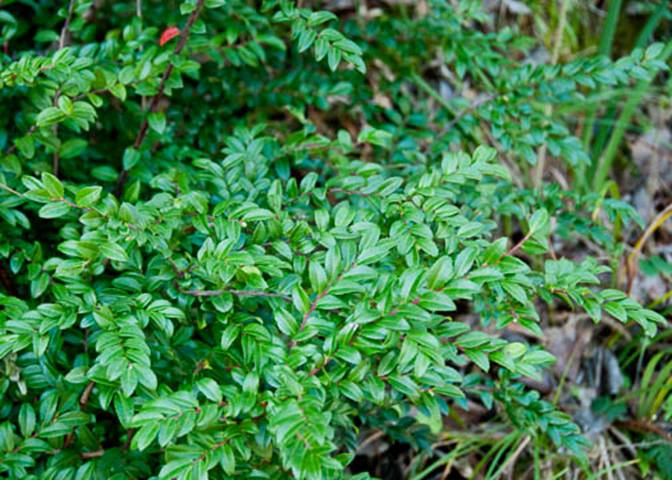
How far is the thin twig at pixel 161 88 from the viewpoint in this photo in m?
1.63

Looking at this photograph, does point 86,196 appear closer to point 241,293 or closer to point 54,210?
point 54,210

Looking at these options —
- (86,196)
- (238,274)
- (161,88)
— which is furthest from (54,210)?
(161,88)

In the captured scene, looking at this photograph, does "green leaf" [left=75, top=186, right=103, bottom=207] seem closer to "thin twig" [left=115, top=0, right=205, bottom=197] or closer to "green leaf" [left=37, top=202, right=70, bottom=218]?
"green leaf" [left=37, top=202, right=70, bottom=218]

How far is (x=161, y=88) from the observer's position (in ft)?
5.52

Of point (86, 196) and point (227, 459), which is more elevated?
point (86, 196)

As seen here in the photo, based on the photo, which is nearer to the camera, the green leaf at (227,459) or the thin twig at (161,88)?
the green leaf at (227,459)

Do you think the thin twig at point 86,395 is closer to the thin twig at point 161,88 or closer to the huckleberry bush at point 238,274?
the huckleberry bush at point 238,274

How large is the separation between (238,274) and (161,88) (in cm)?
62

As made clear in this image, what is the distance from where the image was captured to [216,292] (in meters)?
1.32

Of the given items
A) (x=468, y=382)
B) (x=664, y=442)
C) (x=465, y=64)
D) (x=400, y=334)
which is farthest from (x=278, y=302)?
(x=664, y=442)

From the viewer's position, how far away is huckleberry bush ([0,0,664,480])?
1.21 metres

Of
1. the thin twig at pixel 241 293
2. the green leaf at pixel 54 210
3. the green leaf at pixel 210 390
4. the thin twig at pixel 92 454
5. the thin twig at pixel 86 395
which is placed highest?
the green leaf at pixel 54 210

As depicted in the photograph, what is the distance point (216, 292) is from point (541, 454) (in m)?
1.15

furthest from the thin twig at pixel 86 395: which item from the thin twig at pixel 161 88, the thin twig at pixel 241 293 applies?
the thin twig at pixel 161 88
